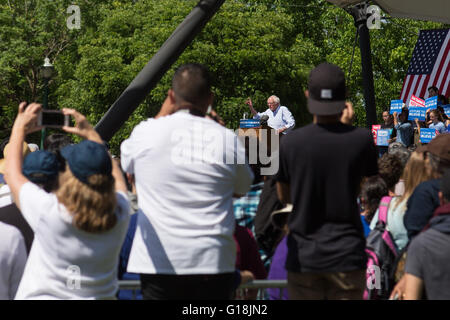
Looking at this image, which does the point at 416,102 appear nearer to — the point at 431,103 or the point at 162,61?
the point at 431,103

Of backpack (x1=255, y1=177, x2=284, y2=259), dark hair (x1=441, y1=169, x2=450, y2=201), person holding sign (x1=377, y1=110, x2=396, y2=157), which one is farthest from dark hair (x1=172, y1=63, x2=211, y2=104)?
person holding sign (x1=377, y1=110, x2=396, y2=157)

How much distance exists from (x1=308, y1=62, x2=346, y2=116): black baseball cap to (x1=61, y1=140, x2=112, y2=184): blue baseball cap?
3.76 ft

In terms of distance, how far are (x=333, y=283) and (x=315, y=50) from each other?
3537cm

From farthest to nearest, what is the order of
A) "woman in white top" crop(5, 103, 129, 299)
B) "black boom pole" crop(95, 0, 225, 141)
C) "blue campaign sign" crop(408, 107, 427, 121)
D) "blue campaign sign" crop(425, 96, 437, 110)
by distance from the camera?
"blue campaign sign" crop(408, 107, 427, 121)
"blue campaign sign" crop(425, 96, 437, 110)
"black boom pole" crop(95, 0, 225, 141)
"woman in white top" crop(5, 103, 129, 299)

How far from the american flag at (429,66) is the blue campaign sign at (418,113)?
5011mm

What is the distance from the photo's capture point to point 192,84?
366 centimetres

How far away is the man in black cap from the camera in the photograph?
3.69 m

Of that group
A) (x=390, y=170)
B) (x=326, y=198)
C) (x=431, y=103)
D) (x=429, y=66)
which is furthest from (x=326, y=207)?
(x=429, y=66)

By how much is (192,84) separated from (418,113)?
14162mm

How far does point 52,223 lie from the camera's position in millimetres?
3277

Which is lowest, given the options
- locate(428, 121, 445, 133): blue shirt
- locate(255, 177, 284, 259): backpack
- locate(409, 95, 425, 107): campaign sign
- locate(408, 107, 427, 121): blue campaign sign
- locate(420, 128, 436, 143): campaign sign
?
locate(255, 177, 284, 259): backpack

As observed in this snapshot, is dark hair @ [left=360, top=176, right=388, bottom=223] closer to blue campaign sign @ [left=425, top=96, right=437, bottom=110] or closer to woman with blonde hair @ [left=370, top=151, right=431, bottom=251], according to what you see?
woman with blonde hair @ [left=370, top=151, right=431, bottom=251]

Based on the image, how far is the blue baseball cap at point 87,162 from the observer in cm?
328

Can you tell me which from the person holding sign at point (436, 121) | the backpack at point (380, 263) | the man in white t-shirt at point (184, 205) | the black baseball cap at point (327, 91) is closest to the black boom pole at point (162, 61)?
the backpack at point (380, 263)
